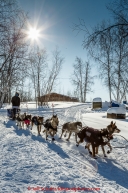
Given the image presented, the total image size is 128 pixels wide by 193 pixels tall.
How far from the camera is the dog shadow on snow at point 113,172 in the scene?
13.2 feet

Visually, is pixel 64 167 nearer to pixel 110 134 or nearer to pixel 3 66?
pixel 110 134

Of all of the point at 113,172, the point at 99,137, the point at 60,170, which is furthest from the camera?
the point at 99,137

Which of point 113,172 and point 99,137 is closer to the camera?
point 113,172

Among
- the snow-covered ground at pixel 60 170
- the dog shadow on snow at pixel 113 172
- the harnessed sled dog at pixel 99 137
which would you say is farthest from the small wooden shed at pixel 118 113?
the dog shadow on snow at pixel 113 172

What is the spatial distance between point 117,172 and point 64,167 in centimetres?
131

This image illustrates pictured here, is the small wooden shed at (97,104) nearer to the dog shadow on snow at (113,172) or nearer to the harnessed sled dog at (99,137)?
the harnessed sled dog at (99,137)

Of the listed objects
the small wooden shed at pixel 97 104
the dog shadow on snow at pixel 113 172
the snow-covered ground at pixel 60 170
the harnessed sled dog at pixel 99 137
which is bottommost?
the dog shadow on snow at pixel 113 172

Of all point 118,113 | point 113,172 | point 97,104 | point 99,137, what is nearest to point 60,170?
point 113,172

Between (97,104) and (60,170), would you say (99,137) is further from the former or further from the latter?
(97,104)

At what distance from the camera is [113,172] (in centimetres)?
451

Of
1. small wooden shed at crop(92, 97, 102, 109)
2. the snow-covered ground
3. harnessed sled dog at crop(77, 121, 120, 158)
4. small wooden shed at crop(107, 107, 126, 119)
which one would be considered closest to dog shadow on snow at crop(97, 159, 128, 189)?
the snow-covered ground

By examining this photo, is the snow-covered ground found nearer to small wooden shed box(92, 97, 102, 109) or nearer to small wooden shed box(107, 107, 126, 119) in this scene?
small wooden shed box(107, 107, 126, 119)

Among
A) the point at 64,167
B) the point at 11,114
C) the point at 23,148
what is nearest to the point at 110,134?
the point at 64,167

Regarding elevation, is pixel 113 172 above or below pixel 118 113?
below
